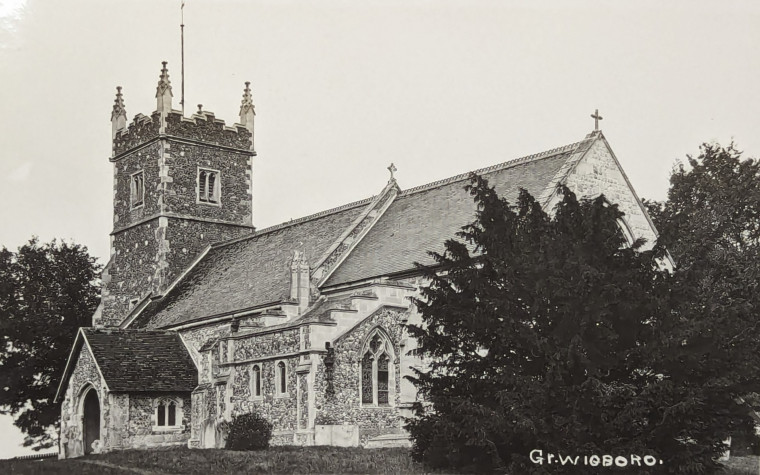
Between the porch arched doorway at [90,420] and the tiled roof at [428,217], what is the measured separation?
9.01 m

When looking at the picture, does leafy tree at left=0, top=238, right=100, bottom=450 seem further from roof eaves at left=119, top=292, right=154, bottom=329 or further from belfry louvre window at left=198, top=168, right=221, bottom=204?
Result: belfry louvre window at left=198, top=168, right=221, bottom=204

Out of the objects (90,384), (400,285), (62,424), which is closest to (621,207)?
(400,285)

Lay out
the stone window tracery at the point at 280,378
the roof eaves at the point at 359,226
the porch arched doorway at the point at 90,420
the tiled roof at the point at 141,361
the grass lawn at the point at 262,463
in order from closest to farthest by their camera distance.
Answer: the grass lawn at the point at 262,463 → the stone window tracery at the point at 280,378 → the tiled roof at the point at 141,361 → the roof eaves at the point at 359,226 → the porch arched doorway at the point at 90,420

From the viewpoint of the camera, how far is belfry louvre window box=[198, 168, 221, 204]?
4203 cm

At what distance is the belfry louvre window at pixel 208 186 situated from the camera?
42.0 metres

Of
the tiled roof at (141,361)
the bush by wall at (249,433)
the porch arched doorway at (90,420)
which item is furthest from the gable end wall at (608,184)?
the porch arched doorway at (90,420)

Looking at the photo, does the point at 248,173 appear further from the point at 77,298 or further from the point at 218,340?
the point at 218,340

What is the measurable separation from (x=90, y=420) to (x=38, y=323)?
Answer: 816 centimetres

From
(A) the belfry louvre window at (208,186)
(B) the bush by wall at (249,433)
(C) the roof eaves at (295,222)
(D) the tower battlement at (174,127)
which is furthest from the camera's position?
(A) the belfry louvre window at (208,186)

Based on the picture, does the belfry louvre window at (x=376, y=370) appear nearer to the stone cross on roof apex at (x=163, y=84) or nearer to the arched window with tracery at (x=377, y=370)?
the arched window with tracery at (x=377, y=370)

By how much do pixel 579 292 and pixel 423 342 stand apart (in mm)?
3329

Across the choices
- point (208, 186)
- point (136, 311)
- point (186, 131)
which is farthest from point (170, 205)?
point (136, 311)

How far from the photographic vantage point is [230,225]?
139ft

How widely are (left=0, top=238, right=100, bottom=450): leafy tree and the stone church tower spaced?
1.53 m
